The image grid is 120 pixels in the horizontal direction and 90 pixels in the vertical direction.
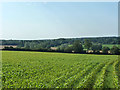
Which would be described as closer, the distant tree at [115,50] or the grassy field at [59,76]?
the grassy field at [59,76]

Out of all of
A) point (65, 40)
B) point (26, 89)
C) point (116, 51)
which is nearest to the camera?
point (26, 89)

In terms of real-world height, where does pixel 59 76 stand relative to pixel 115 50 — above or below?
above

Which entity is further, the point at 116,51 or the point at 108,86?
the point at 116,51

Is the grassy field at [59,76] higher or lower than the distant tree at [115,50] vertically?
higher

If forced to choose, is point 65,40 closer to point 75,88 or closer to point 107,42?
point 107,42

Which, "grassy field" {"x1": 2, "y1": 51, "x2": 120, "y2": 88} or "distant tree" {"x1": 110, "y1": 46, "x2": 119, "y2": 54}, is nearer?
"grassy field" {"x1": 2, "y1": 51, "x2": 120, "y2": 88}

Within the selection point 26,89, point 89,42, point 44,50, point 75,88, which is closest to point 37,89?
point 26,89

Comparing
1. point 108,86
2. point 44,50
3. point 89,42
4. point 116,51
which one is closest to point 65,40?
point 89,42

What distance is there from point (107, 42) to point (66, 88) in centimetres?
8455

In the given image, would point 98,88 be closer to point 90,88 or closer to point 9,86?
point 90,88

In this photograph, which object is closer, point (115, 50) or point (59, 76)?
point (59, 76)

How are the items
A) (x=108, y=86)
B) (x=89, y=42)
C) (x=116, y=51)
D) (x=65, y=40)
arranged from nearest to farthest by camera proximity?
(x=108, y=86)
(x=116, y=51)
(x=89, y=42)
(x=65, y=40)

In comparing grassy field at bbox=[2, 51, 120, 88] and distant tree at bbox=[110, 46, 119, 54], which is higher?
grassy field at bbox=[2, 51, 120, 88]

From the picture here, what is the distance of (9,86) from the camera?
1130cm
